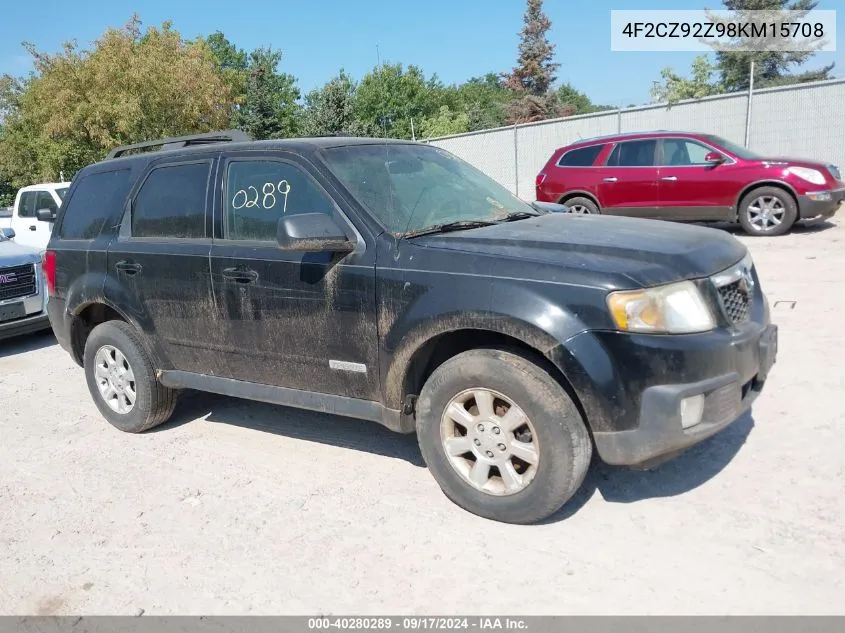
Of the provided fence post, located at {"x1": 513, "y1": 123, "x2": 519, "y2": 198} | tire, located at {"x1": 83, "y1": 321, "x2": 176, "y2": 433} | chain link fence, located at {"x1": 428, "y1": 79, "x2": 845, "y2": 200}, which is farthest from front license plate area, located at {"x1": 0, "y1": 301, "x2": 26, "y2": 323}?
fence post, located at {"x1": 513, "y1": 123, "x2": 519, "y2": 198}

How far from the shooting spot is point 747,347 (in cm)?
328

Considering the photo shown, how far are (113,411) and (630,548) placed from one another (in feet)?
12.3

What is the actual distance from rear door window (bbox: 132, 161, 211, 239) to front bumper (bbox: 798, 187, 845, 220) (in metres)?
9.63

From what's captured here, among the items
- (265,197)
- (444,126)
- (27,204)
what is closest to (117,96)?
(27,204)

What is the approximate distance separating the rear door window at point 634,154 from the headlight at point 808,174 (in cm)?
210

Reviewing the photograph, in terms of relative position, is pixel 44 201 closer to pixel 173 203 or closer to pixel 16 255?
pixel 16 255

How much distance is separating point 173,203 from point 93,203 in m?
0.99

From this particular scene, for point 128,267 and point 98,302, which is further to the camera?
point 98,302

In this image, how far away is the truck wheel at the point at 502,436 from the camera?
321 cm

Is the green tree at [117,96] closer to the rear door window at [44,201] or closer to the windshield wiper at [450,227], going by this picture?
the rear door window at [44,201]

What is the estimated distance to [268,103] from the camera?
43.5m

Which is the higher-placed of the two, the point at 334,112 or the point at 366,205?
the point at 334,112

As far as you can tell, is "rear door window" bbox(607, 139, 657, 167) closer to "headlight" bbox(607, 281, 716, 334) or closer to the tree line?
"headlight" bbox(607, 281, 716, 334)

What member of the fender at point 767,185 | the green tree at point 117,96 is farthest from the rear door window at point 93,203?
the green tree at point 117,96
